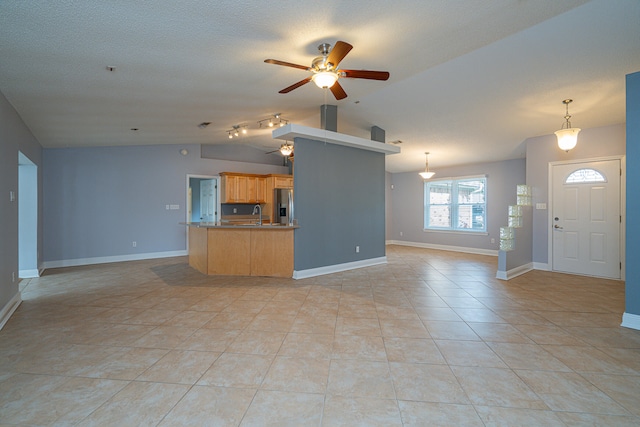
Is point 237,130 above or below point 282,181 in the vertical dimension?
above

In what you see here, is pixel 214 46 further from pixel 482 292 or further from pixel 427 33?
pixel 482 292

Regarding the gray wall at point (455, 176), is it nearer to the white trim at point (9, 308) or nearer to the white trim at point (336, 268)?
the white trim at point (336, 268)

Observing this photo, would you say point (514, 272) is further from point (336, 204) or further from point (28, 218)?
point (28, 218)

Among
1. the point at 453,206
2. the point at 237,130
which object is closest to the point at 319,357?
the point at 237,130

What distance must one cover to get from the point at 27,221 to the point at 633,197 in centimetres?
841

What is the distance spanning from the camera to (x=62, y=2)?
203 centimetres

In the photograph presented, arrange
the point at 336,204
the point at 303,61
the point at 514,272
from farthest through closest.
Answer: the point at 336,204
the point at 514,272
the point at 303,61

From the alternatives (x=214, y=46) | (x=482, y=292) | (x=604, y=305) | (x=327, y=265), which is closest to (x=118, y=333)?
(x=214, y=46)

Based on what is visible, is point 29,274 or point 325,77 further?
point 29,274

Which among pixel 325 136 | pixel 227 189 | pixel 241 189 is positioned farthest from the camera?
pixel 241 189

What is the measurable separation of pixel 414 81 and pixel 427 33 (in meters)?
1.44

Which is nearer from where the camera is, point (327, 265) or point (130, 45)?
point (130, 45)

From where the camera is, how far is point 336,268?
5.59m

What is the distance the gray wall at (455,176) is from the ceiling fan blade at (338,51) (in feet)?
21.1
